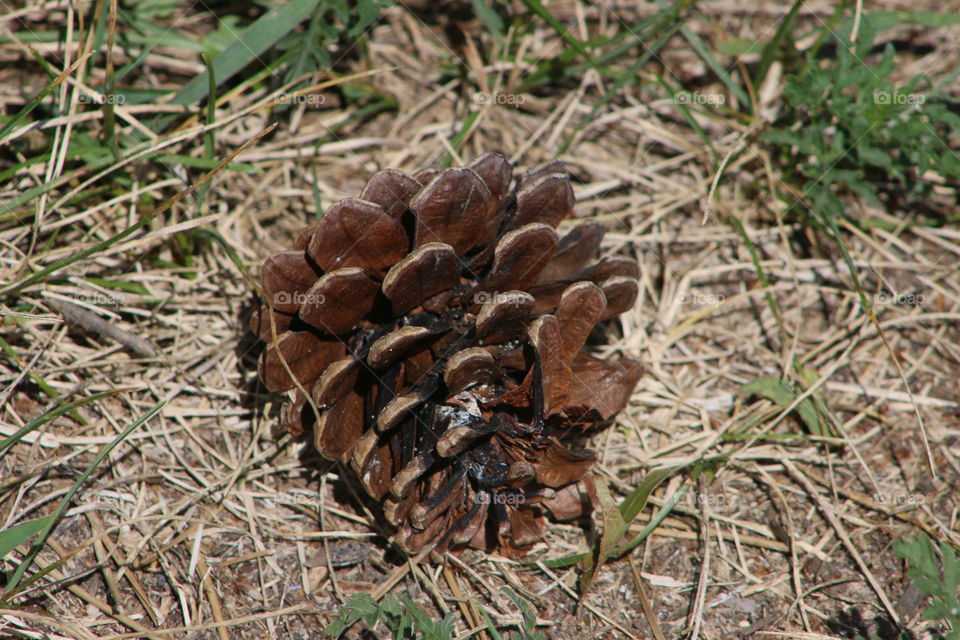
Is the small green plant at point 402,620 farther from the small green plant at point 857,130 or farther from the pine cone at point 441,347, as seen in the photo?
the small green plant at point 857,130

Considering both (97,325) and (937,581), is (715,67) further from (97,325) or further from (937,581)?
(97,325)

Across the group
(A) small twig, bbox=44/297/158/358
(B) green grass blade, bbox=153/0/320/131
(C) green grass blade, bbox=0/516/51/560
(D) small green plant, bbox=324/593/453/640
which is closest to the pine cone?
(D) small green plant, bbox=324/593/453/640

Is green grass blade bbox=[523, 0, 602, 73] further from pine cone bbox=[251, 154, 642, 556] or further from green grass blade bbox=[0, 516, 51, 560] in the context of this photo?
green grass blade bbox=[0, 516, 51, 560]

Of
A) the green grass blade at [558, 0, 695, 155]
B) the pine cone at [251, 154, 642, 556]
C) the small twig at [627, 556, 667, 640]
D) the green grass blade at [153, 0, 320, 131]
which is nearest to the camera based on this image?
the pine cone at [251, 154, 642, 556]

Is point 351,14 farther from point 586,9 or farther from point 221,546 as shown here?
point 221,546

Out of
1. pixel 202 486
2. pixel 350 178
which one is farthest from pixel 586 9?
pixel 202 486

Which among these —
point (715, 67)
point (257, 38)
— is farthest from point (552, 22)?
point (257, 38)
